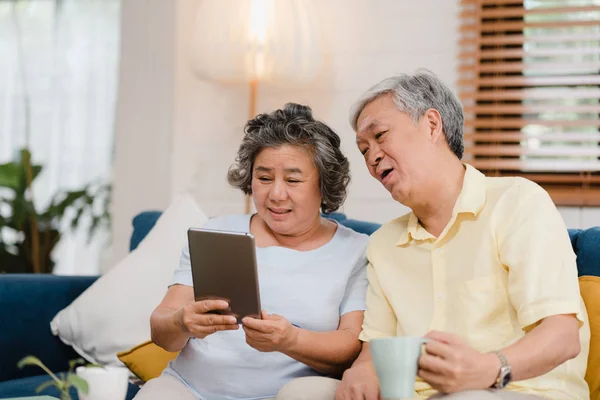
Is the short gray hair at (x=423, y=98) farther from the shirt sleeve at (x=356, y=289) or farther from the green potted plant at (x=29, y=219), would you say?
the green potted plant at (x=29, y=219)

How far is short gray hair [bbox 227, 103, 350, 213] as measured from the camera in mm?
1737

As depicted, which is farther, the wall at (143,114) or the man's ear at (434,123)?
the wall at (143,114)

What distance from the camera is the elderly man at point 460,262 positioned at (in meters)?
1.29

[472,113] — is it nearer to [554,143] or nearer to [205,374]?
[554,143]

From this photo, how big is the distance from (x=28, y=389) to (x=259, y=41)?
1413 millimetres

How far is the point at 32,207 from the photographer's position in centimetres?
390

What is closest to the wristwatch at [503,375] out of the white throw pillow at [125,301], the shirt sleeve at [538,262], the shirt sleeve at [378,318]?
the shirt sleeve at [538,262]

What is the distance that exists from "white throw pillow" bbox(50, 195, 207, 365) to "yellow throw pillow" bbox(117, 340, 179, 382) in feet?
0.50

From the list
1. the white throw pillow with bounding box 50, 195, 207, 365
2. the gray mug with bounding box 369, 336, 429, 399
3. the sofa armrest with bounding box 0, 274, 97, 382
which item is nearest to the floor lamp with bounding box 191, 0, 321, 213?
the white throw pillow with bounding box 50, 195, 207, 365

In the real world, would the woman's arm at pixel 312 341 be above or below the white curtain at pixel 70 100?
below

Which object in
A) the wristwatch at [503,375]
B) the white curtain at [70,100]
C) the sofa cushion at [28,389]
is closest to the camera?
the wristwatch at [503,375]

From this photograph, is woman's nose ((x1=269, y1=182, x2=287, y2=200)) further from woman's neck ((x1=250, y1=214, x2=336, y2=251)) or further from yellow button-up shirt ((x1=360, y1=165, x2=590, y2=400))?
yellow button-up shirt ((x1=360, y1=165, x2=590, y2=400))

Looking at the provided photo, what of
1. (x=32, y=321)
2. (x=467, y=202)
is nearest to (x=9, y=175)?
(x=32, y=321)

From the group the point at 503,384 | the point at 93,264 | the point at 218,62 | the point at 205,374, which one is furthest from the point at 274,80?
the point at 93,264
